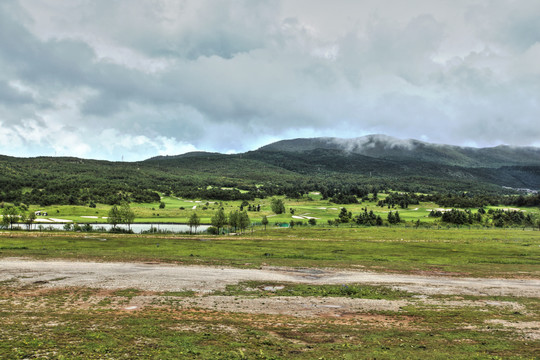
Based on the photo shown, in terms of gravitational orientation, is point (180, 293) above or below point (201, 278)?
above

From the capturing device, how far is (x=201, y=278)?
39.3 meters

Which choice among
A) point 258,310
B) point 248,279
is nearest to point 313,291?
point 248,279

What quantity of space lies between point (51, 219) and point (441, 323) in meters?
186

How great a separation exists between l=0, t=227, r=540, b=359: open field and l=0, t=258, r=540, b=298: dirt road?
0.14 metres

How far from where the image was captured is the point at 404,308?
94.6 feet

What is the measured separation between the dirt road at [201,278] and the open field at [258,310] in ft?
0.47

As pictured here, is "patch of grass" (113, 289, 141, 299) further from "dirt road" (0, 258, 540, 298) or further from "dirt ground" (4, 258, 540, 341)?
"dirt road" (0, 258, 540, 298)

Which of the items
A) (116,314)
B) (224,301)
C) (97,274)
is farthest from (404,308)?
(97,274)

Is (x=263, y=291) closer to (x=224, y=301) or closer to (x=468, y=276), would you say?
Result: (x=224, y=301)

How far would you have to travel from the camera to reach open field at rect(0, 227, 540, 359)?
1800 centimetres

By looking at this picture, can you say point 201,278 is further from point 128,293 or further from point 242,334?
point 242,334

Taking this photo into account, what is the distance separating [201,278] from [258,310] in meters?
14.4

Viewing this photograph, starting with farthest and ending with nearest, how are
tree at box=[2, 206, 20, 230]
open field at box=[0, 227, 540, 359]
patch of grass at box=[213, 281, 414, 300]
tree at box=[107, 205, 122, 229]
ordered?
tree at box=[107, 205, 122, 229], tree at box=[2, 206, 20, 230], patch of grass at box=[213, 281, 414, 300], open field at box=[0, 227, 540, 359]

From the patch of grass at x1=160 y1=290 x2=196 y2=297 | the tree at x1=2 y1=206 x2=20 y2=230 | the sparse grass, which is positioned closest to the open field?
the sparse grass
